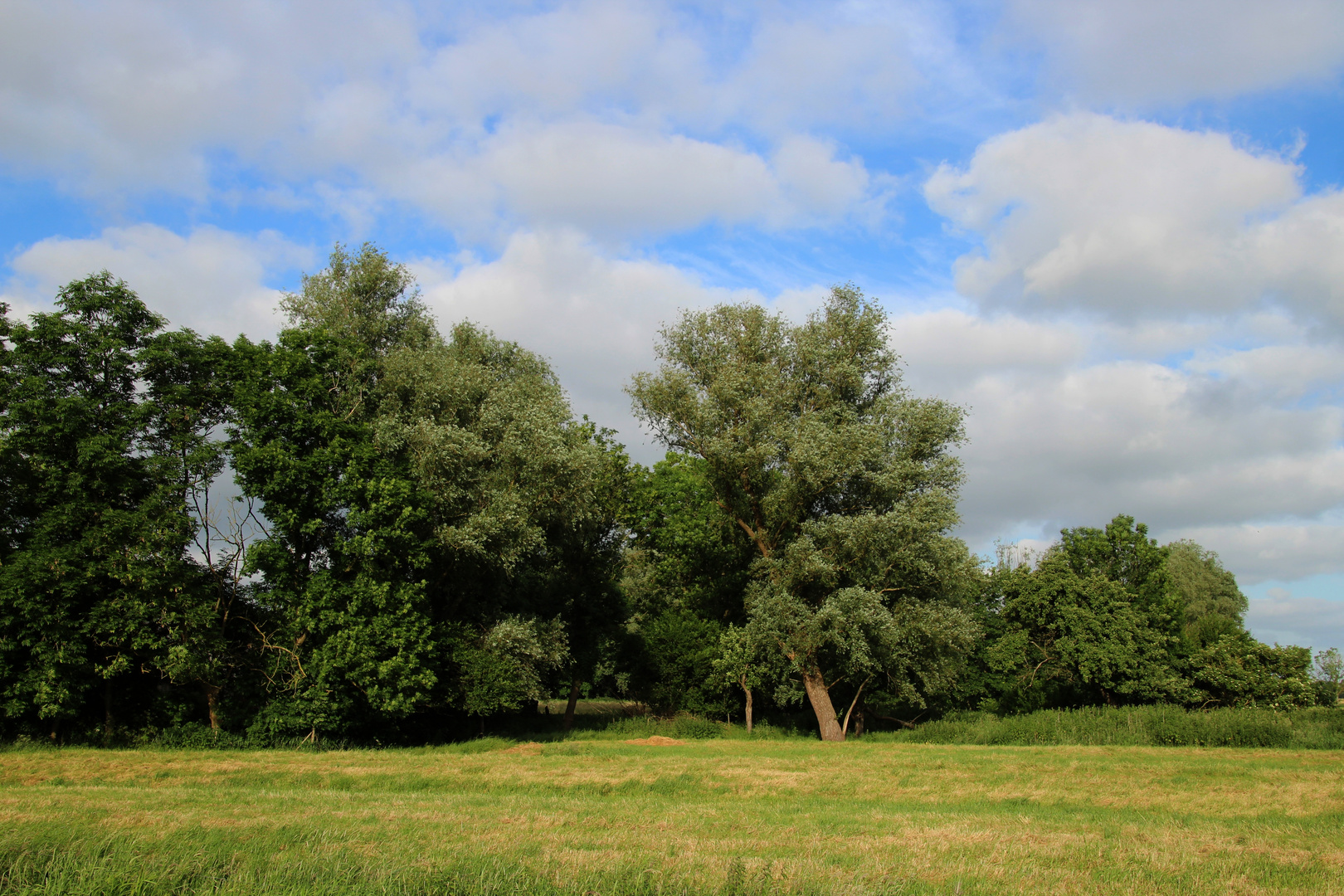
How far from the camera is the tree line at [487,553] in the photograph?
23.6m

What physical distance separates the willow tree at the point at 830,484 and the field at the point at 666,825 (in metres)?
8.54

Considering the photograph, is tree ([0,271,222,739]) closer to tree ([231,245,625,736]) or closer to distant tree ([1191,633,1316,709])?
tree ([231,245,625,736])

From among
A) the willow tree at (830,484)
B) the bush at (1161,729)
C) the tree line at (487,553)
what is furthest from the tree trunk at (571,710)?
the bush at (1161,729)

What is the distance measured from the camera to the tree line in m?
23.6

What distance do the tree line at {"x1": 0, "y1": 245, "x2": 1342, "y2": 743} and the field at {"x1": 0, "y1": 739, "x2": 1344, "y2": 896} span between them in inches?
159

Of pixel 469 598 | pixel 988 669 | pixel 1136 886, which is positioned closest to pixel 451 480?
pixel 469 598

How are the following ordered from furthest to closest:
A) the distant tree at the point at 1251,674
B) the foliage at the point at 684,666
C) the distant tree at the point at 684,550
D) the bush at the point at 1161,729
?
the distant tree at the point at 684,550, the foliage at the point at 684,666, the distant tree at the point at 1251,674, the bush at the point at 1161,729

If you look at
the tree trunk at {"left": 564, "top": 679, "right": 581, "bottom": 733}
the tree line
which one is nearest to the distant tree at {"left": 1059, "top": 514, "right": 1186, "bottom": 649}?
the tree line

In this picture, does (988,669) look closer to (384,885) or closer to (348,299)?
(348,299)

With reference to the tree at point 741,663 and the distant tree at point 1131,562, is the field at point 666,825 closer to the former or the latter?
the tree at point 741,663

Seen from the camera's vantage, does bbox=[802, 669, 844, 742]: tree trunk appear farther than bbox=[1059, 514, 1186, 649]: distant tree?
No

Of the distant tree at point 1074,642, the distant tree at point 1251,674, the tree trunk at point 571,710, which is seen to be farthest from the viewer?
the distant tree at point 1074,642

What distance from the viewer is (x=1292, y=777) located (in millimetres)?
18609

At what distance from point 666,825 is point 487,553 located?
16927 mm
